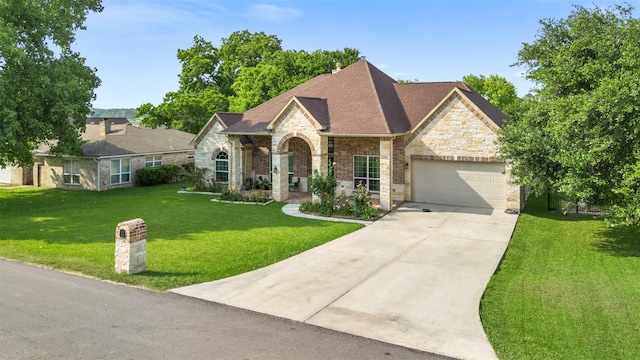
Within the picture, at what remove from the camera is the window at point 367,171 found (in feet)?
74.4

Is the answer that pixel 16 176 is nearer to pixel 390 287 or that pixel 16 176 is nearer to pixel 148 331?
pixel 148 331

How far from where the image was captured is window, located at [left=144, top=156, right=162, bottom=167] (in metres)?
32.0

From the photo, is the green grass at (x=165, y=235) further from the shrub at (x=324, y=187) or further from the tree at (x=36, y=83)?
the tree at (x=36, y=83)

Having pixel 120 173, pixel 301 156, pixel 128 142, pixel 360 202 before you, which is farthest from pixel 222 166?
pixel 360 202

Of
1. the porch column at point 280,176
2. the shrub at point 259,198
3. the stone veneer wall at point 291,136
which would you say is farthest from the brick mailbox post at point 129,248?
the porch column at point 280,176

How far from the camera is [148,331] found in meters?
7.54

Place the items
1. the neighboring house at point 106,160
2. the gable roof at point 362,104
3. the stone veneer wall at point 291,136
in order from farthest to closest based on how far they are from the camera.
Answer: the neighboring house at point 106,160
the stone veneer wall at point 291,136
the gable roof at point 362,104

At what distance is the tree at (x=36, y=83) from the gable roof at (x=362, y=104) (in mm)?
7831

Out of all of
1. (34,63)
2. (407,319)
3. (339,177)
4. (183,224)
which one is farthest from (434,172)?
(34,63)

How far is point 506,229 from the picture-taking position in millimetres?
16188

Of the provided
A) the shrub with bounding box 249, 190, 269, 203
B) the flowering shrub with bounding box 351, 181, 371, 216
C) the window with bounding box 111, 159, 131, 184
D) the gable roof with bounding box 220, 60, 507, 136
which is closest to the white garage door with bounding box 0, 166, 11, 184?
the window with bounding box 111, 159, 131, 184

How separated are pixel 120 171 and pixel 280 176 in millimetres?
14506

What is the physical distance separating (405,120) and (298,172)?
7122 millimetres

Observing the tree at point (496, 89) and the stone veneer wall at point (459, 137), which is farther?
the tree at point (496, 89)
